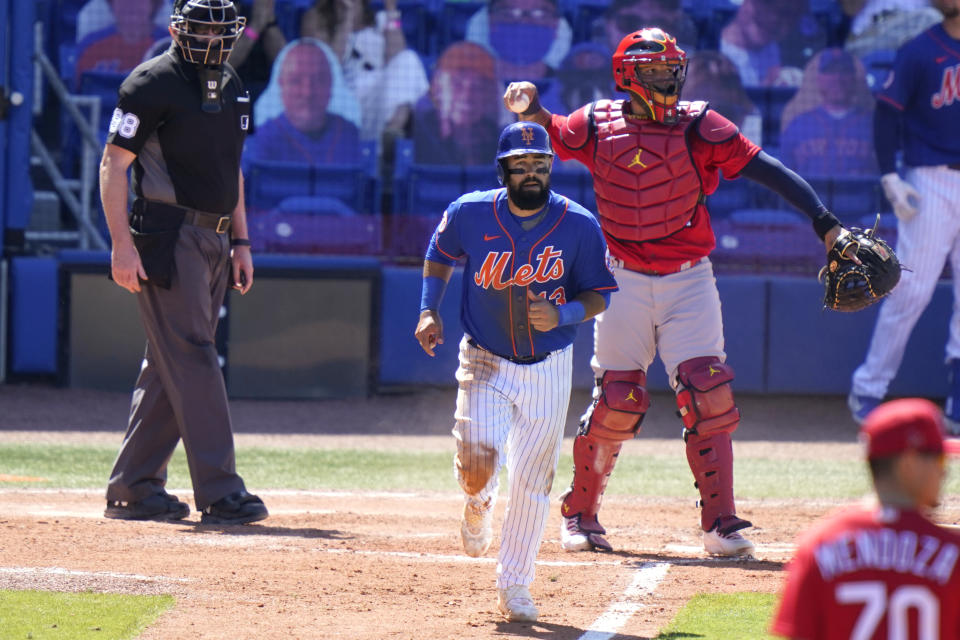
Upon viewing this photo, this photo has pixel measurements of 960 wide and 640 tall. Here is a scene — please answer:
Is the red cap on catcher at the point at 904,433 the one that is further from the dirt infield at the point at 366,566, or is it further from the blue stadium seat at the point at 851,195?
the blue stadium seat at the point at 851,195

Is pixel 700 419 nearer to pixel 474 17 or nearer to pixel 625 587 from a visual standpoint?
pixel 625 587

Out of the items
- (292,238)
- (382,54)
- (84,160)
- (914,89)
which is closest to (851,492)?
(914,89)

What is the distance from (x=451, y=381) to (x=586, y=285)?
5.58 meters

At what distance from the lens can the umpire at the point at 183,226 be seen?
17.2ft

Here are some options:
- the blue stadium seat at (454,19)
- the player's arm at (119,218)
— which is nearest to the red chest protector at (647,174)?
the player's arm at (119,218)

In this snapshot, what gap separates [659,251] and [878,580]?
3079 millimetres

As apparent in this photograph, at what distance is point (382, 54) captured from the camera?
418 inches

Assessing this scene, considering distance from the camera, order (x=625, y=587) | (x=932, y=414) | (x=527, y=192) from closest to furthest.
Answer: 1. (x=932, y=414)
2. (x=527, y=192)
3. (x=625, y=587)

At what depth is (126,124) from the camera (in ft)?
17.1

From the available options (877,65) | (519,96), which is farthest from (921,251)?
(519,96)

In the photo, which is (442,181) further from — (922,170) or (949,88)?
(949,88)

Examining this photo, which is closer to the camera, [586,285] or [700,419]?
[586,285]

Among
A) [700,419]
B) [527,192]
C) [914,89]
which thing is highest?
[914,89]

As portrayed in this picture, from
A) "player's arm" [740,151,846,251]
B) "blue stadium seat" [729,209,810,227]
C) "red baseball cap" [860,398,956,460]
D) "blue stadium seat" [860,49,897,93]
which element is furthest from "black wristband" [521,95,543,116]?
"blue stadium seat" [860,49,897,93]
